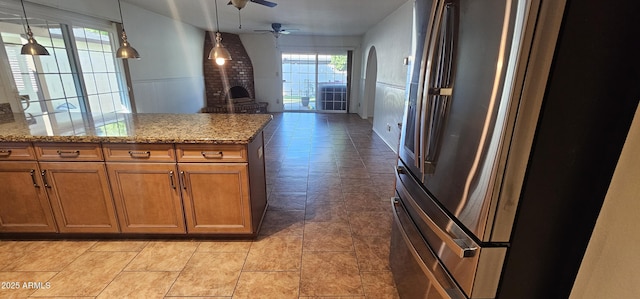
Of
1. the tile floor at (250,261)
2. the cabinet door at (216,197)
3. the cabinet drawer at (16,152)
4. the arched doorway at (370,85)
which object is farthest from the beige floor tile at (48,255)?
the arched doorway at (370,85)

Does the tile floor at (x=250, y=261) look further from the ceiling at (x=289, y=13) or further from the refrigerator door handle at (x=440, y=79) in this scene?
Result: the ceiling at (x=289, y=13)

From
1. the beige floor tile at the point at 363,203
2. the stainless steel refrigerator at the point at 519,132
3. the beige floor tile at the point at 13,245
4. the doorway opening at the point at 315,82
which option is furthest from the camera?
the doorway opening at the point at 315,82

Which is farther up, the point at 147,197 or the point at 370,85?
the point at 370,85

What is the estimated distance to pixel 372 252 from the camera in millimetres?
2107

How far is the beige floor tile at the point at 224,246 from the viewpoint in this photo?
2.11m

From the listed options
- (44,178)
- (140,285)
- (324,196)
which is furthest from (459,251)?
(44,178)

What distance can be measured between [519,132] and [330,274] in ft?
4.93

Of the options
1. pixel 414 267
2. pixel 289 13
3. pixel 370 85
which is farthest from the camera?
pixel 370 85

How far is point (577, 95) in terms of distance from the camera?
775 millimetres

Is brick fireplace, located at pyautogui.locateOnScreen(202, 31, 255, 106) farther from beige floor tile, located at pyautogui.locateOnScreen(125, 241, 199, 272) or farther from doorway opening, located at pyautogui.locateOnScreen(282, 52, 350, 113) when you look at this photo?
beige floor tile, located at pyautogui.locateOnScreen(125, 241, 199, 272)

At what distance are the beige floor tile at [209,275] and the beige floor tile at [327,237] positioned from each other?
1.73 ft

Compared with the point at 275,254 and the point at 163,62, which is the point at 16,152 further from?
the point at 163,62

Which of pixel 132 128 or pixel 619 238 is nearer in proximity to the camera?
pixel 619 238

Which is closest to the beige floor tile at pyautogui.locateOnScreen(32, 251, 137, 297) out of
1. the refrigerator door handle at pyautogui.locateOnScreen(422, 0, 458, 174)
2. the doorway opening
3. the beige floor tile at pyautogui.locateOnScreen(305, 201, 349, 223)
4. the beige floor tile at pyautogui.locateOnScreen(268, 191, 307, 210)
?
the beige floor tile at pyautogui.locateOnScreen(268, 191, 307, 210)
